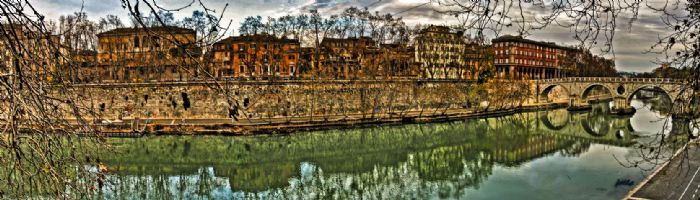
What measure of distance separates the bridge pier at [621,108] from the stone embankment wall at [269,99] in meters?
18.1

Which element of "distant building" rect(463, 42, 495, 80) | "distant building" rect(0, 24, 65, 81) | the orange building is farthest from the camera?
"distant building" rect(463, 42, 495, 80)

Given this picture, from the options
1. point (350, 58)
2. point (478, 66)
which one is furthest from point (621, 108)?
point (350, 58)

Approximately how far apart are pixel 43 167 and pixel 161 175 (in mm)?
18530

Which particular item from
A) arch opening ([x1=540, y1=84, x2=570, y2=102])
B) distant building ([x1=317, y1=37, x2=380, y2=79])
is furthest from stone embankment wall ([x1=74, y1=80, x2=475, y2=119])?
arch opening ([x1=540, y1=84, x2=570, y2=102])

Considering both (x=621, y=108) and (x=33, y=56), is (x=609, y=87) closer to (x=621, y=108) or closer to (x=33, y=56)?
(x=621, y=108)

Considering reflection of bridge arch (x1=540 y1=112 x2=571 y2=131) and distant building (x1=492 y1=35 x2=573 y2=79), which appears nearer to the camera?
reflection of bridge arch (x1=540 y1=112 x2=571 y2=131)

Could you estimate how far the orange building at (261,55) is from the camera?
4047cm

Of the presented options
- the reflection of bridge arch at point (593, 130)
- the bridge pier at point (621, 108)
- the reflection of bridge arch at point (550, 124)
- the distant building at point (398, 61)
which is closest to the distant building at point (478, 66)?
the distant building at point (398, 61)

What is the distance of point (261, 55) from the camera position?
44.3 metres

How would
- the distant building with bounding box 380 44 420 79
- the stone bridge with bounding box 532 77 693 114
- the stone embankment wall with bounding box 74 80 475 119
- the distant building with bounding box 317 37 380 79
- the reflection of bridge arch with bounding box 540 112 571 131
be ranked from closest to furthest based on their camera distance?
1. the stone embankment wall with bounding box 74 80 475 119
2. the reflection of bridge arch with bounding box 540 112 571 131
3. the distant building with bounding box 317 37 380 79
4. the distant building with bounding box 380 44 420 79
5. the stone bridge with bounding box 532 77 693 114

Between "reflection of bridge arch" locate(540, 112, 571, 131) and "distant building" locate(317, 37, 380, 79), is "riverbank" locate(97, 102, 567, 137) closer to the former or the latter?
"reflection of bridge arch" locate(540, 112, 571, 131)

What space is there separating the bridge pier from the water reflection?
1255cm

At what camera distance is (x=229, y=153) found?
2428cm

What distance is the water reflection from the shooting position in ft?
56.3
